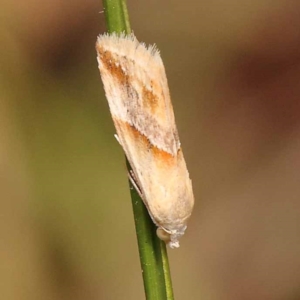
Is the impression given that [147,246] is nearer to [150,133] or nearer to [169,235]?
[169,235]

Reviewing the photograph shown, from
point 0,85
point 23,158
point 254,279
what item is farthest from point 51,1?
point 254,279

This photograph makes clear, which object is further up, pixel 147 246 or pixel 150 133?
pixel 150 133

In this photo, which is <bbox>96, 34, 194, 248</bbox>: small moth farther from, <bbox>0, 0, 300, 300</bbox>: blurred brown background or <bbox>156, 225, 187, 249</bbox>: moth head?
<bbox>0, 0, 300, 300</bbox>: blurred brown background

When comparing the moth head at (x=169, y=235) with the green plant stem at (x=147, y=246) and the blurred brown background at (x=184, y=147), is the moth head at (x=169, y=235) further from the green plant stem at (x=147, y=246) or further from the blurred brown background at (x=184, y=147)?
the blurred brown background at (x=184, y=147)

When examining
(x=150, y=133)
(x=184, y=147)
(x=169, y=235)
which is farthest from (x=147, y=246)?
(x=184, y=147)

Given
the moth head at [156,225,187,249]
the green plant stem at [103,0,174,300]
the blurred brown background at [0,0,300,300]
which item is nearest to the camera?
the green plant stem at [103,0,174,300]

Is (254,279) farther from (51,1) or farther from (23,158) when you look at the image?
(51,1)

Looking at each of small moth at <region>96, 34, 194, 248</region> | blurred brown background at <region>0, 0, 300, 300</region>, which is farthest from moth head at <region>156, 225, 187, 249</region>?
blurred brown background at <region>0, 0, 300, 300</region>
